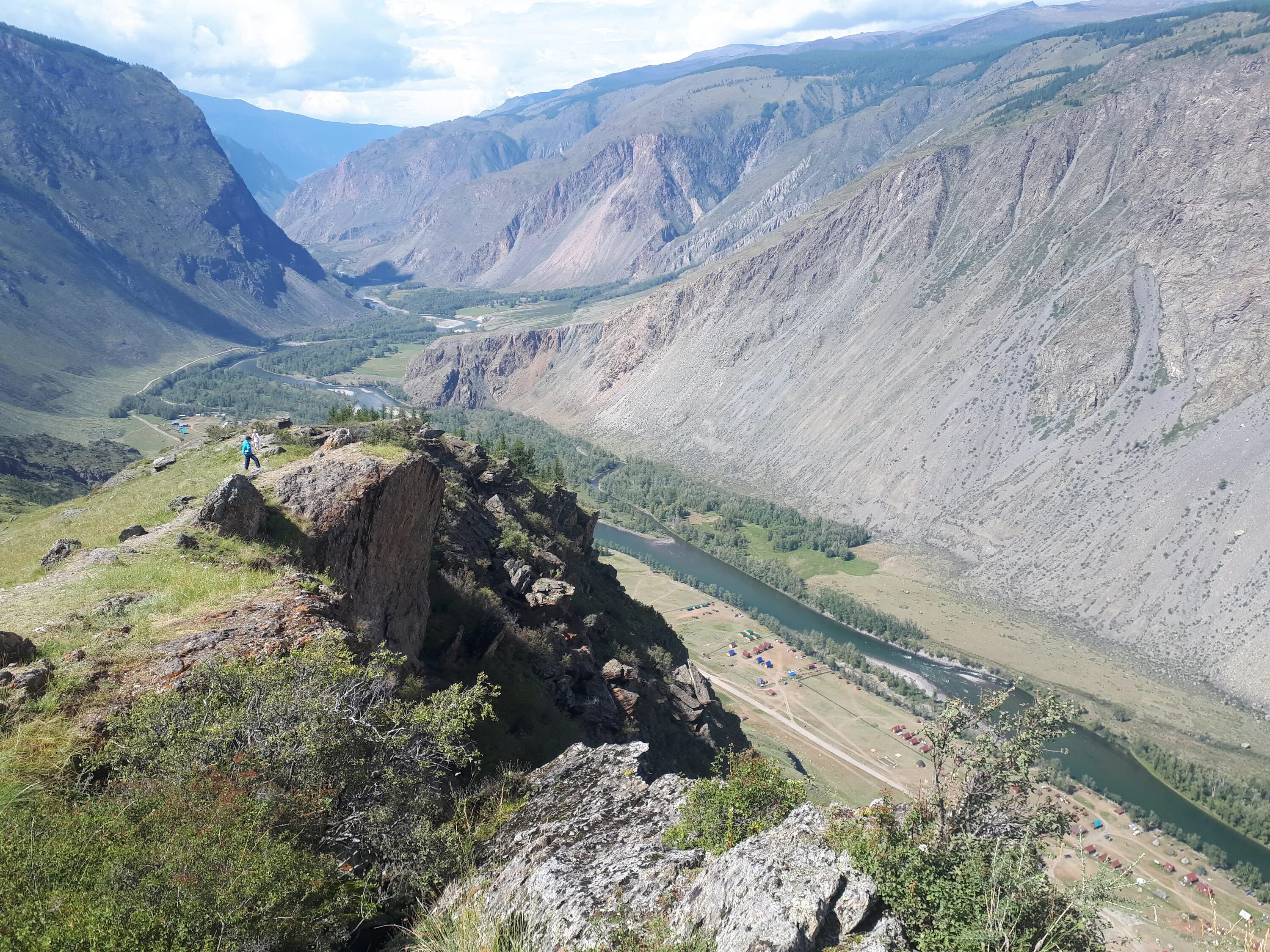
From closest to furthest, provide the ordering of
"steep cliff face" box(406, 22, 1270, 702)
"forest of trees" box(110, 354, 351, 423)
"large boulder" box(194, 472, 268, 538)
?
1. "large boulder" box(194, 472, 268, 538)
2. "steep cliff face" box(406, 22, 1270, 702)
3. "forest of trees" box(110, 354, 351, 423)

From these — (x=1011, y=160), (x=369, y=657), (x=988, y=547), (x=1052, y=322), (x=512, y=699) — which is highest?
(x=1011, y=160)

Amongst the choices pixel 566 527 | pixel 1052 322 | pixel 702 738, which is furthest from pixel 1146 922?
pixel 1052 322

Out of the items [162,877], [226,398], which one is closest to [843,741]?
[162,877]

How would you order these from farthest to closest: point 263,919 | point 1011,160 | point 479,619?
point 1011,160 → point 479,619 → point 263,919

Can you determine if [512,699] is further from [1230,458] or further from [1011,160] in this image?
[1011,160]

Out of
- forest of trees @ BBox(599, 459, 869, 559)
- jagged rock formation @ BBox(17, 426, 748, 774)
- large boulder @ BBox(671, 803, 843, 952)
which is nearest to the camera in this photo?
large boulder @ BBox(671, 803, 843, 952)

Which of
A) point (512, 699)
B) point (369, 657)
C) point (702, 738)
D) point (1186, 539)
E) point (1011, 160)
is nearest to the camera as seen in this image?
point (369, 657)

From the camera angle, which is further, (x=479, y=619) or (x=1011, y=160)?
(x=1011, y=160)

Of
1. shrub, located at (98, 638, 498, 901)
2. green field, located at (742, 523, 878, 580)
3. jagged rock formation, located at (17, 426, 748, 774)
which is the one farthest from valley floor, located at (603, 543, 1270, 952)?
shrub, located at (98, 638, 498, 901)

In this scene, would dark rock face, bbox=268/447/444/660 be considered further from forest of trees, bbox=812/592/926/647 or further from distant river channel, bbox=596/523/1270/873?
forest of trees, bbox=812/592/926/647
